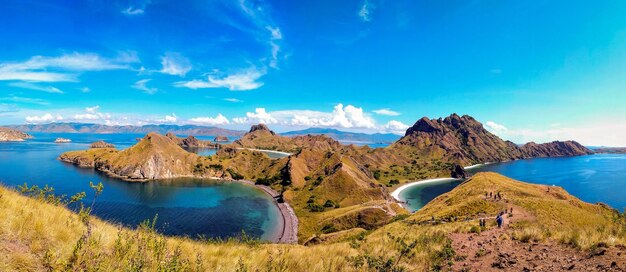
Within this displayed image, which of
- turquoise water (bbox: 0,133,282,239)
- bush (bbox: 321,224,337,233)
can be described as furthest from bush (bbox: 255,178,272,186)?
bush (bbox: 321,224,337,233)

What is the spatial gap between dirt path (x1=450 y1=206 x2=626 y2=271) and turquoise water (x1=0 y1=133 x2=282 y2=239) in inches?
2770

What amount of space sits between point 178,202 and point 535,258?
5080 inches

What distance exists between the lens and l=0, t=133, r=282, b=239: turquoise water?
299 feet

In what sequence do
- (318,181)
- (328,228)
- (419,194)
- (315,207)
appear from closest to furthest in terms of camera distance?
(328,228) < (315,207) < (318,181) < (419,194)

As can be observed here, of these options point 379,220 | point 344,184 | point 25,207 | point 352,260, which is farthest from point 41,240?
point 344,184

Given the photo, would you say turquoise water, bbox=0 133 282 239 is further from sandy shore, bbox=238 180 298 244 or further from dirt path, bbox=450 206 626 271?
dirt path, bbox=450 206 626 271

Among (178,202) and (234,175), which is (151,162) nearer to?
(234,175)

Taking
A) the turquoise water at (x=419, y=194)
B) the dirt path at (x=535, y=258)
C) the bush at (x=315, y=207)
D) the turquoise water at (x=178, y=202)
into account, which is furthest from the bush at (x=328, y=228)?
the dirt path at (x=535, y=258)

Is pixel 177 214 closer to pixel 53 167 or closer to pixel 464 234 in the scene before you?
pixel 464 234

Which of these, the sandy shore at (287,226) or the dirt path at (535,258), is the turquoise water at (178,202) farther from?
the dirt path at (535,258)

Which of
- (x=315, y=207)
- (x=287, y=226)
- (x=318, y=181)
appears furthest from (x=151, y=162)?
(x=287, y=226)

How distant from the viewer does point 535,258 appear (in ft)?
40.8

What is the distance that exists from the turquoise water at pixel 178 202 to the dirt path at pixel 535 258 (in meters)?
70.4

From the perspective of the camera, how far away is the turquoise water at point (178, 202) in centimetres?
9106
